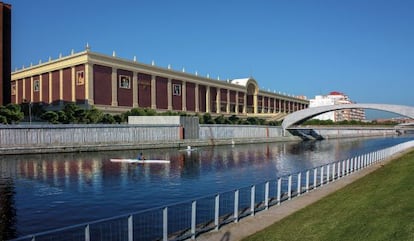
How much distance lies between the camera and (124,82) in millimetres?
A: 98688

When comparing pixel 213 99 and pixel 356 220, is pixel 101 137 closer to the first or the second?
pixel 356 220

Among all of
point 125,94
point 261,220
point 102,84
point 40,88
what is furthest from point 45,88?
point 261,220

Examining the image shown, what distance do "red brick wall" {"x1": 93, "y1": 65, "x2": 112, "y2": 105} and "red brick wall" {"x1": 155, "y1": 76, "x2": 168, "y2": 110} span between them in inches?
667

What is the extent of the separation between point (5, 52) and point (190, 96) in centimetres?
5864

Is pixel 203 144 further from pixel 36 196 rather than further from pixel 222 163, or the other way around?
pixel 36 196

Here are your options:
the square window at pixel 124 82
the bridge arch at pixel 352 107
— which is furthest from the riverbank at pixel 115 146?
the bridge arch at pixel 352 107

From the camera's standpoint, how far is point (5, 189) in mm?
29562

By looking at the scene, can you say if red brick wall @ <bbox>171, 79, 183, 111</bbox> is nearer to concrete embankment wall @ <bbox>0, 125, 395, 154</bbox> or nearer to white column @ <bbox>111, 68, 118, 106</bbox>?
white column @ <bbox>111, 68, 118, 106</bbox>

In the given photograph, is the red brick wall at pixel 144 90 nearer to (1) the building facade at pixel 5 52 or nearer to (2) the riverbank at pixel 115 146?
(2) the riverbank at pixel 115 146

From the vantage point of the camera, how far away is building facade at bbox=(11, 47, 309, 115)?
9150cm

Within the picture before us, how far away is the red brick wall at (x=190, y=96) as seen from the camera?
121 metres

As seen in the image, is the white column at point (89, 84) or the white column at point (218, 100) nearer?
the white column at point (89, 84)

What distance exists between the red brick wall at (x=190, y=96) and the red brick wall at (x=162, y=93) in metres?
10.9

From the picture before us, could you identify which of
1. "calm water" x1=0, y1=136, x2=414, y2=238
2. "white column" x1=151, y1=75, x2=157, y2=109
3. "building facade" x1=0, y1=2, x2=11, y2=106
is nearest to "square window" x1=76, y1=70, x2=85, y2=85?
"building facade" x1=0, y1=2, x2=11, y2=106
